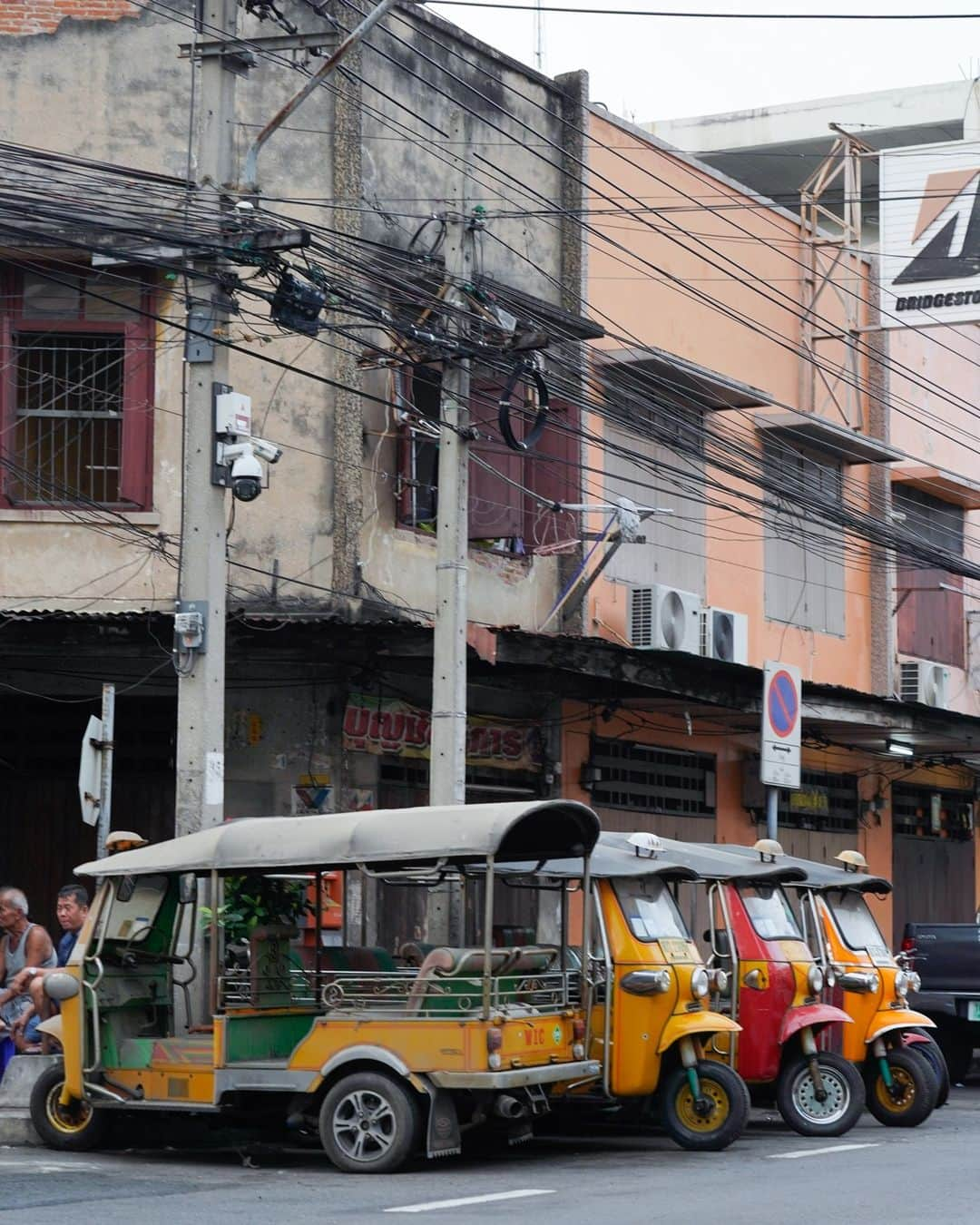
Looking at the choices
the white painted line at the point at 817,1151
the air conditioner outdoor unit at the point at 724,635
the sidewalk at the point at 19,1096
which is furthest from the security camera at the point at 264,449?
the air conditioner outdoor unit at the point at 724,635

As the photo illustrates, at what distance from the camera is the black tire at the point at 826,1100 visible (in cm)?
1338

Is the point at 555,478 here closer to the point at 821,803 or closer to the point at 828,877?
the point at 828,877

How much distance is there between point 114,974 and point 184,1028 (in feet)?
1.87

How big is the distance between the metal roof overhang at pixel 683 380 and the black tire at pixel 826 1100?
9119 mm

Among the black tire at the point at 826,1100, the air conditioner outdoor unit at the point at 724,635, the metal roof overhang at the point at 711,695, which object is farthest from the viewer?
the air conditioner outdoor unit at the point at 724,635

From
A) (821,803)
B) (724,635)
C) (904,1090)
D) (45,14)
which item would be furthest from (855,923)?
(821,803)

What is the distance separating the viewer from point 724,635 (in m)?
23.0

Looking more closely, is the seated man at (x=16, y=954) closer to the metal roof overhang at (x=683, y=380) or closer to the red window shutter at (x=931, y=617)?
the metal roof overhang at (x=683, y=380)

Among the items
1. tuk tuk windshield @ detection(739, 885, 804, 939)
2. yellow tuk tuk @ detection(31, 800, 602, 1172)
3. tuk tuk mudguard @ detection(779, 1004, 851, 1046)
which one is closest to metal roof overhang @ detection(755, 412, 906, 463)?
tuk tuk windshield @ detection(739, 885, 804, 939)

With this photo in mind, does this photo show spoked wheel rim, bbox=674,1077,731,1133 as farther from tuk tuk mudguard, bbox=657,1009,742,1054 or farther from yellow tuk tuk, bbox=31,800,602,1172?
yellow tuk tuk, bbox=31,800,602,1172

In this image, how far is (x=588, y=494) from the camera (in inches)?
840

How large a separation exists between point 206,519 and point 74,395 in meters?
4.81

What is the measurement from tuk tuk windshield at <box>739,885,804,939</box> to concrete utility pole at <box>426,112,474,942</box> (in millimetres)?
2120

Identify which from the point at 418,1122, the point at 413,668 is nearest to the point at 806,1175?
the point at 418,1122
